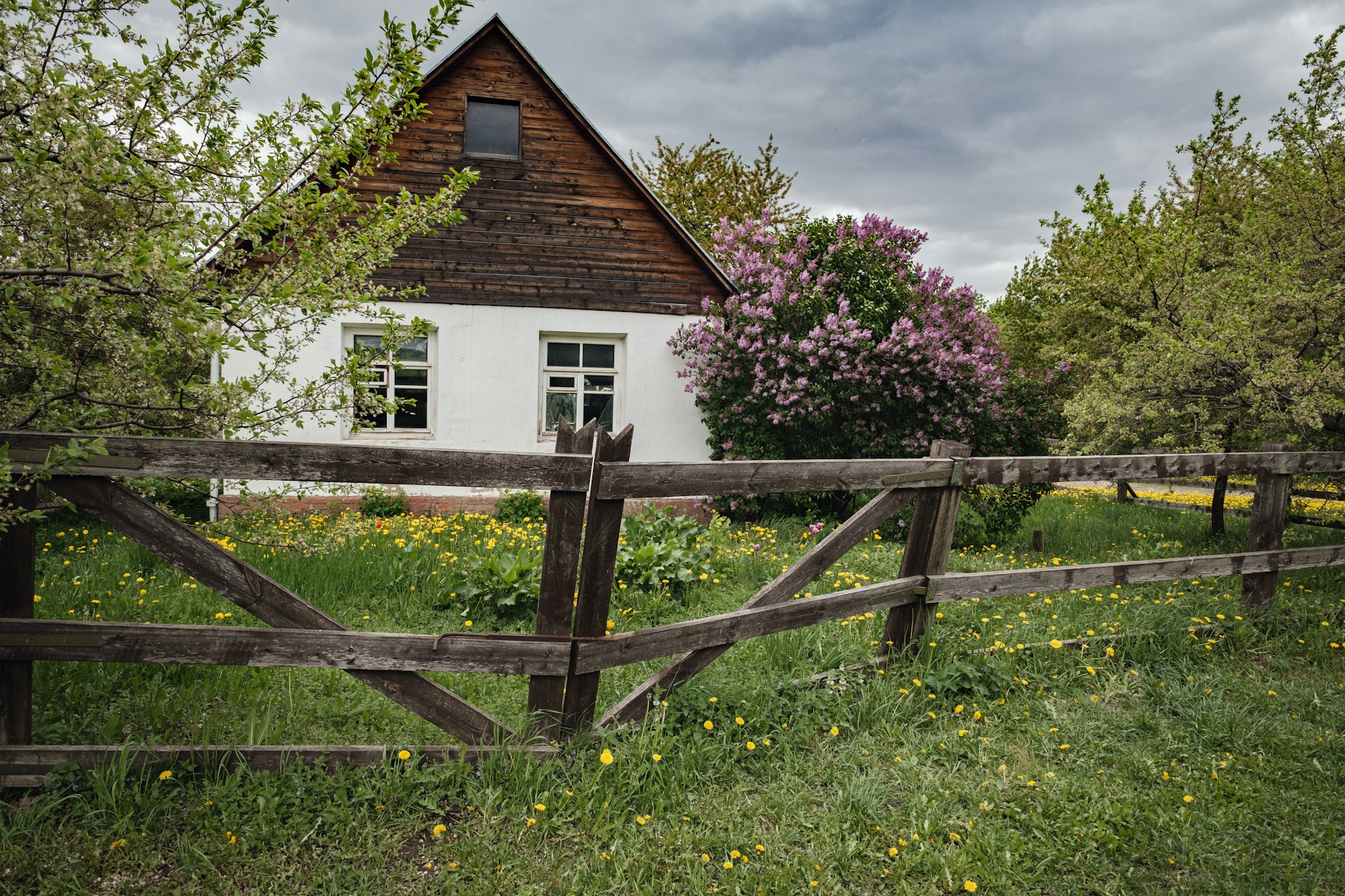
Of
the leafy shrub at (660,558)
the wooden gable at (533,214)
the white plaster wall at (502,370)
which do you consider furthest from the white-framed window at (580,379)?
the leafy shrub at (660,558)

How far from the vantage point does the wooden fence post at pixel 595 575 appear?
2777 millimetres

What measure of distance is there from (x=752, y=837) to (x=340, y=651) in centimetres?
172

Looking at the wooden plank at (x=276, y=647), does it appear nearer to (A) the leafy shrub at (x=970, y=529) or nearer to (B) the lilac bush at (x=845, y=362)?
(B) the lilac bush at (x=845, y=362)

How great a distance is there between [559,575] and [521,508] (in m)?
6.72

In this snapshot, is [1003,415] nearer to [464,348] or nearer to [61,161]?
[464,348]

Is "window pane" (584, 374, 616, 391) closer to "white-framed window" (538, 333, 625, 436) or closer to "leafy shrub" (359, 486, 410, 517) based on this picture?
"white-framed window" (538, 333, 625, 436)

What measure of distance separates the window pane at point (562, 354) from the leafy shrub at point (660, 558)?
4.41m

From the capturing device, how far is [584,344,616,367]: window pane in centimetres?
1041

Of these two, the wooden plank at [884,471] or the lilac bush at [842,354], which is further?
the lilac bush at [842,354]

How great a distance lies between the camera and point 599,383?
10.5 meters

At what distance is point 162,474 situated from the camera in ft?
8.16

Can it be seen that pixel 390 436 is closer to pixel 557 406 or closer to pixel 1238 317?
pixel 557 406

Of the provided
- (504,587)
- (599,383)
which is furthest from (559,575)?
(599,383)

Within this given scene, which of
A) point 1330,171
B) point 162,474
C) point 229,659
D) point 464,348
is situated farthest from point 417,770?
point 1330,171
